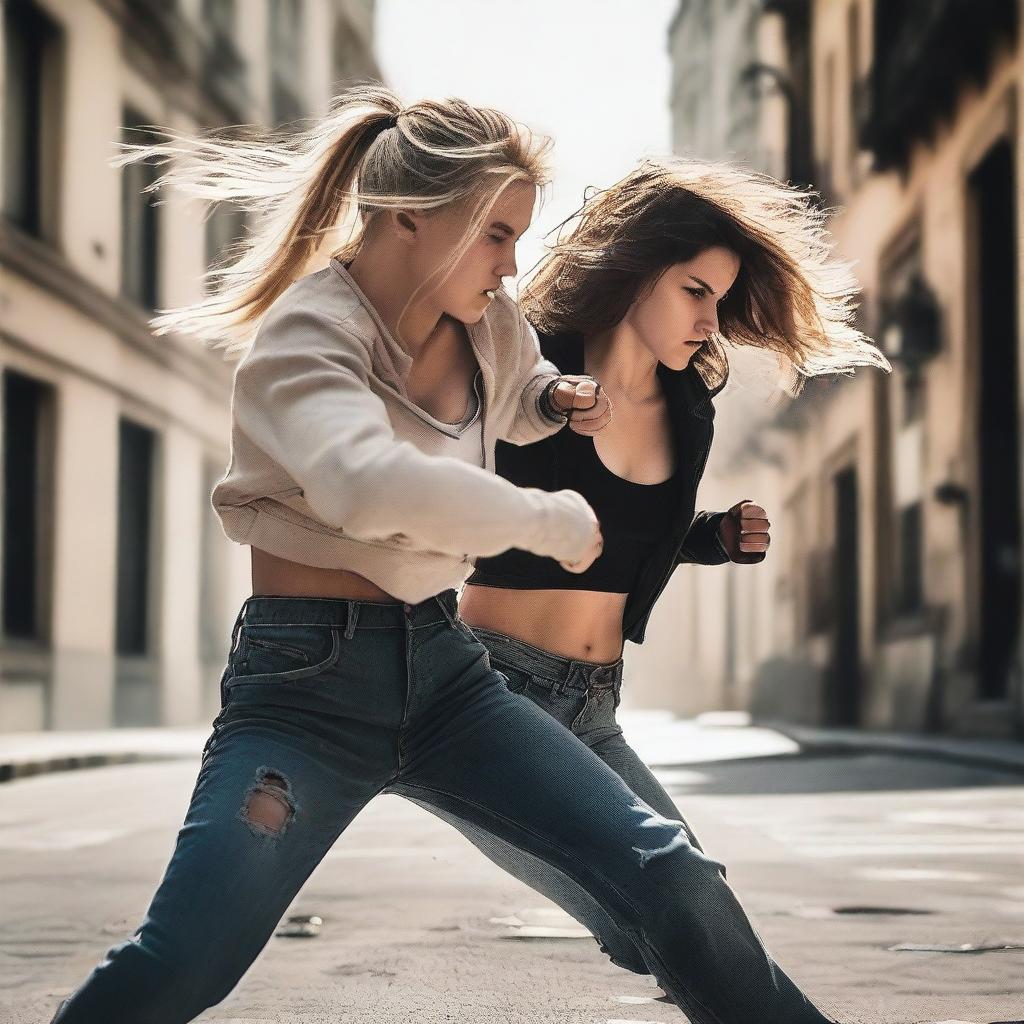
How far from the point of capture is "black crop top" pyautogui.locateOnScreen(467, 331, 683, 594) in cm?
377

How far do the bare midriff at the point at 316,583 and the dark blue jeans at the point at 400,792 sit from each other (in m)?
0.02

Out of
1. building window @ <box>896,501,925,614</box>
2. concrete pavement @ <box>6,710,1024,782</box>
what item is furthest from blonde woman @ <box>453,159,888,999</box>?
building window @ <box>896,501,925,614</box>

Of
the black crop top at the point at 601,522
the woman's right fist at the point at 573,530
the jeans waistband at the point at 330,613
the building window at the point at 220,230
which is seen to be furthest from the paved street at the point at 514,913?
the building window at the point at 220,230

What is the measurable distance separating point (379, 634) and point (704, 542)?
126cm

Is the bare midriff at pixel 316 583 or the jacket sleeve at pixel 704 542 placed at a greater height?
the jacket sleeve at pixel 704 542

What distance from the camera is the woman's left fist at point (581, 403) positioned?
3.13m

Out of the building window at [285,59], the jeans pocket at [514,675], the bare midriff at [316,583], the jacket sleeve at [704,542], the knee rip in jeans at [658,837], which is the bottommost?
the knee rip in jeans at [658,837]

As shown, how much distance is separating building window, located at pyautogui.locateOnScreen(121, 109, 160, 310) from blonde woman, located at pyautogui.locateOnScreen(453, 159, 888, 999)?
18319mm

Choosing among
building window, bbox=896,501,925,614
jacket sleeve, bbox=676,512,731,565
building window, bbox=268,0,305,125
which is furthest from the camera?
building window, bbox=268,0,305,125

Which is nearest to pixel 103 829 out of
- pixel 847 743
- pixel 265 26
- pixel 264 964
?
pixel 264 964

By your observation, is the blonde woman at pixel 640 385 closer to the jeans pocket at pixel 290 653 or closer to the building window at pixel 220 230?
the jeans pocket at pixel 290 653

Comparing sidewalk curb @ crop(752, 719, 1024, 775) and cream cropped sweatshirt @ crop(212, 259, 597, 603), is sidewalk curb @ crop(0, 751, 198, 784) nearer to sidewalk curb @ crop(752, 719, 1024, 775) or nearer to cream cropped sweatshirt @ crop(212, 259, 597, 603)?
sidewalk curb @ crop(752, 719, 1024, 775)

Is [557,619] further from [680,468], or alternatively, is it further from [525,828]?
→ [525,828]

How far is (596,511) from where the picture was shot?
377cm
